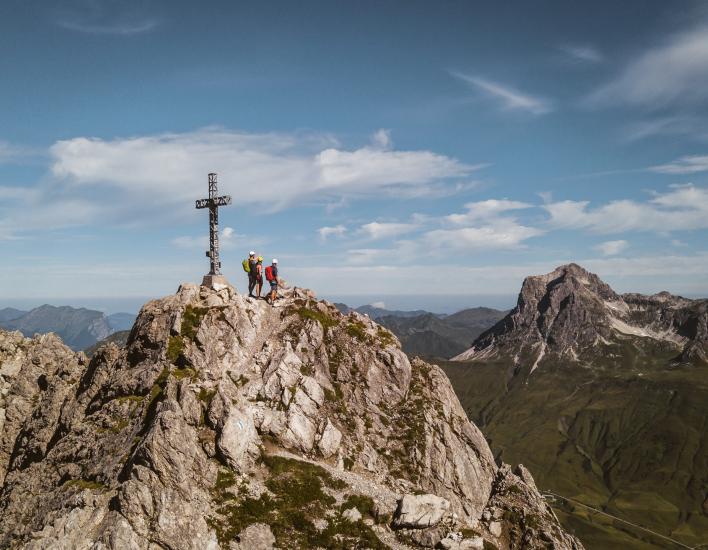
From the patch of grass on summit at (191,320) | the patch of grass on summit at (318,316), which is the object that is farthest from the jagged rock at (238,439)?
the patch of grass on summit at (318,316)

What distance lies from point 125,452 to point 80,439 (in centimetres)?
736

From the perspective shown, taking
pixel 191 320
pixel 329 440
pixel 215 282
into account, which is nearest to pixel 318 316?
pixel 215 282

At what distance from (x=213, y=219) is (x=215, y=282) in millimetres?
8477

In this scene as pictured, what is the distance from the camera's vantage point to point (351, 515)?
4097 cm

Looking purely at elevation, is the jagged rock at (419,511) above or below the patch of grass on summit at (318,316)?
below

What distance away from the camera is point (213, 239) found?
214 feet

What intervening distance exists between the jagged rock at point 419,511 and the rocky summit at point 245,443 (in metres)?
0.12

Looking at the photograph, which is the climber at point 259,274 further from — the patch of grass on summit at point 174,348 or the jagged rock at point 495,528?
the jagged rock at point 495,528

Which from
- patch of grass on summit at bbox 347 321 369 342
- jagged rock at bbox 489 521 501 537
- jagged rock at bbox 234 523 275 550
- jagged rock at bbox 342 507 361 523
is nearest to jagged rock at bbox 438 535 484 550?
jagged rock at bbox 489 521 501 537

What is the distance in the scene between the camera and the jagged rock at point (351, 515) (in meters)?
40.7

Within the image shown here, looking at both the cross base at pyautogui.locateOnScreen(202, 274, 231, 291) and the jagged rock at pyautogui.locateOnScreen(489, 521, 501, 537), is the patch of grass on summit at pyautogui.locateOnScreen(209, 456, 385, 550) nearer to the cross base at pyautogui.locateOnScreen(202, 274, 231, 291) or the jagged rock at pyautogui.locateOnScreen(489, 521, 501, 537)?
the jagged rock at pyautogui.locateOnScreen(489, 521, 501, 537)

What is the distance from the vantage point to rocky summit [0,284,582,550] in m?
38.2

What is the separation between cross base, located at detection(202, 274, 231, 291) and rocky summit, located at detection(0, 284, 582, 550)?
4.15 feet

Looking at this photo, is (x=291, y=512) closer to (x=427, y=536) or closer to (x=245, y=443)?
(x=245, y=443)
